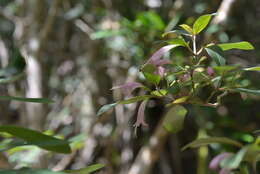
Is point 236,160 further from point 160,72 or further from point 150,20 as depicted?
point 150,20

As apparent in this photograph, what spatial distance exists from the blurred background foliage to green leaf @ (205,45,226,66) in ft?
2.05

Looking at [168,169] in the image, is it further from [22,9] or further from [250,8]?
[22,9]

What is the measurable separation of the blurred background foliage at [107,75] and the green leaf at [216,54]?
24.6 inches

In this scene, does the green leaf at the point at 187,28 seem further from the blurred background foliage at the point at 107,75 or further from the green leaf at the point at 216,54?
the blurred background foliage at the point at 107,75

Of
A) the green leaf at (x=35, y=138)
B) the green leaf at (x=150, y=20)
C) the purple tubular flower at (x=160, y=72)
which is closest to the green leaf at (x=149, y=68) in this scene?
the purple tubular flower at (x=160, y=72)

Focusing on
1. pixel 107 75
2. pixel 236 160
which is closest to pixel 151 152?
pixel 107 75

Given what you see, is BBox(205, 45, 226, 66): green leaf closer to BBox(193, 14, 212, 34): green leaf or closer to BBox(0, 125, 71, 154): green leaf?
BBox(193, 14, 212, 34): green leaf

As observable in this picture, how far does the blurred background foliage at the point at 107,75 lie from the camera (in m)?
1.26

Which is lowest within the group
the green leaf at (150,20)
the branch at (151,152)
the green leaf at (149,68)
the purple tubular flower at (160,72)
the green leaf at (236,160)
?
the branch at (151,152)

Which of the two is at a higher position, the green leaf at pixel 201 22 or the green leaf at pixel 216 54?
the green leaf at pixel 201 22

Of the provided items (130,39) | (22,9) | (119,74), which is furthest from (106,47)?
(22,9)

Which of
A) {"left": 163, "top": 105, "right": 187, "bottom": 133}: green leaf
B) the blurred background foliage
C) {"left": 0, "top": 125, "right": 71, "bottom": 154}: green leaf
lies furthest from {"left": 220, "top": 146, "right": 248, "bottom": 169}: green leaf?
the blurred background foliage

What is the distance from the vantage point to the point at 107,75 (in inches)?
67.7

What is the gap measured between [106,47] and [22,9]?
39 centimetres
